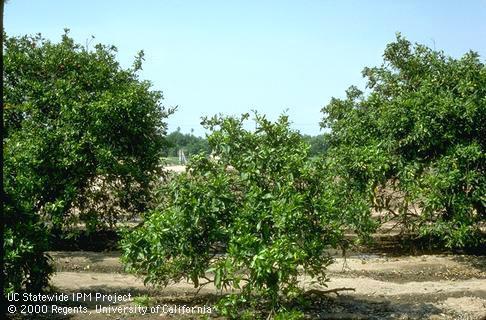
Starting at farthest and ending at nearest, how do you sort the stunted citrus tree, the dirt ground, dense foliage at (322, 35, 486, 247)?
dense foliage at (322, 35, 486, 247) < the dirt ground < the stunted citrus tree

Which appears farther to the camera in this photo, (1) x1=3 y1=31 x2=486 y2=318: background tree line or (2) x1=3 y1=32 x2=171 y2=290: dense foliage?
(2) x1=3 y1=32 x2=171 y2=290: dense foliage

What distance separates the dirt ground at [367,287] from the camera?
27.1 feet

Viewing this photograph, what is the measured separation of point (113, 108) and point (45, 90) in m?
1.81

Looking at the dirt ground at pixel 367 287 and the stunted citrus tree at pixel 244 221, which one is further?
the dirt ground at pixel 367 287

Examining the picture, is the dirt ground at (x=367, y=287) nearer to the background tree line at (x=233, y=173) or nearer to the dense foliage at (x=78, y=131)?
the background tree line at (x=233, y=173)

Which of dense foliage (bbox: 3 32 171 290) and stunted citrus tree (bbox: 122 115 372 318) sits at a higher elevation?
dense foliage (bbox: 3 32 171 290)

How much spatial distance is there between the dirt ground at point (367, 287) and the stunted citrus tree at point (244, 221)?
1215 millimetres

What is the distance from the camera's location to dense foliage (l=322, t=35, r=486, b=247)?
10.9m

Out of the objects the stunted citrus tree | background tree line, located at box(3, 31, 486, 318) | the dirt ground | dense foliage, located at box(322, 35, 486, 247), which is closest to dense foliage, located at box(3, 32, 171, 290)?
background tree line, located at box(3, 31, 486, 318)

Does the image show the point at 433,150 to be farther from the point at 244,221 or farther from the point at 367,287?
the point at 244,221

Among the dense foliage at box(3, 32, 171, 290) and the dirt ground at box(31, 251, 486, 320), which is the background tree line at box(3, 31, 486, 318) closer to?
the dense foliage at box(3, 32, 171, 290)

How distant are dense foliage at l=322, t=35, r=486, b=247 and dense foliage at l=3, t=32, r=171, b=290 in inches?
177

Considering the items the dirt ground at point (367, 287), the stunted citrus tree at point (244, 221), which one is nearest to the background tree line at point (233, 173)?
the stunted citrus tree at point (244, 221)

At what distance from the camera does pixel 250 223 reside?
22.0ft
